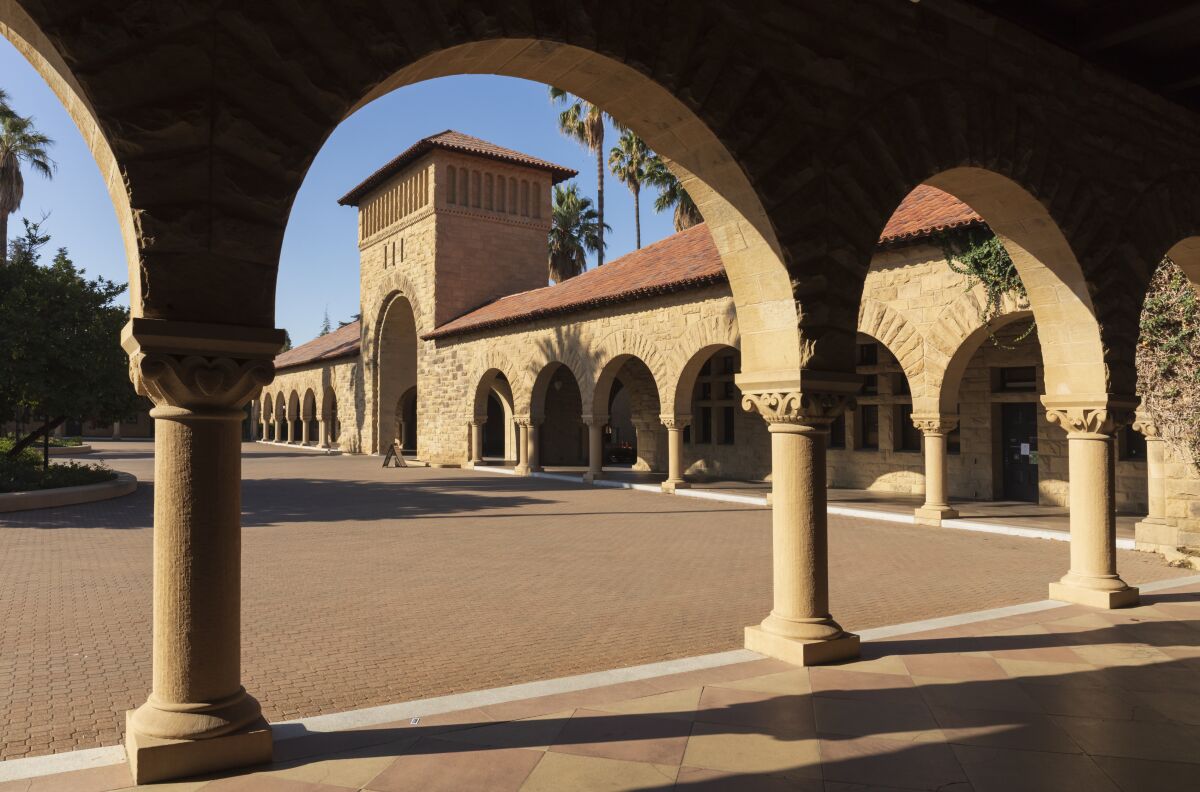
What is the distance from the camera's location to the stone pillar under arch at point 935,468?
13.1 m

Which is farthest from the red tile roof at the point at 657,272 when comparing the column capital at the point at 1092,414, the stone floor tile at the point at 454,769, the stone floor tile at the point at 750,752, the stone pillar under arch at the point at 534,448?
the stone floor tile at the point at 454,769

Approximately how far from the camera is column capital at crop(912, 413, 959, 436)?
13060 mm

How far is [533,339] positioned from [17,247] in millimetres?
12702

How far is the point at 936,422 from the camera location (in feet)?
42.9

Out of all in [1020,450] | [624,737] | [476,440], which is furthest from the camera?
[476,440]

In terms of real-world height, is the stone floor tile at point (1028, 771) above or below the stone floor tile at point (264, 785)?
below

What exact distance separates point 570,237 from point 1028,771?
133ft

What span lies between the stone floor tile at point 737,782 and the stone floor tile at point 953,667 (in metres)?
1.88

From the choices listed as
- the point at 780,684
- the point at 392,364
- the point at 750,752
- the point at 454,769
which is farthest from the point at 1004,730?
the point at 392,364

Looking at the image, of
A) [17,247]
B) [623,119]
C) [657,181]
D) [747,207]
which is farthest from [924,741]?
[657,181]

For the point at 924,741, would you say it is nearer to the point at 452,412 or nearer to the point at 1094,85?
the point at 1094,85

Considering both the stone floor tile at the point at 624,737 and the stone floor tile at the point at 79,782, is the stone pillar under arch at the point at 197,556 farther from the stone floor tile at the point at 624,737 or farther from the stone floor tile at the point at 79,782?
the stone floor tile at the point at 624,737

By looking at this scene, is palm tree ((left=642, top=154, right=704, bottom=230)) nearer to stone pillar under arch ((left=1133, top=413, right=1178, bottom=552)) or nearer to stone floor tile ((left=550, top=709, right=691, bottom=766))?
stone pillar under arch ((left=1133, top=413, right=1178, bottom=552))

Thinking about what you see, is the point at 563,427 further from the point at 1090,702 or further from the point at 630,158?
the point at 1090,702
